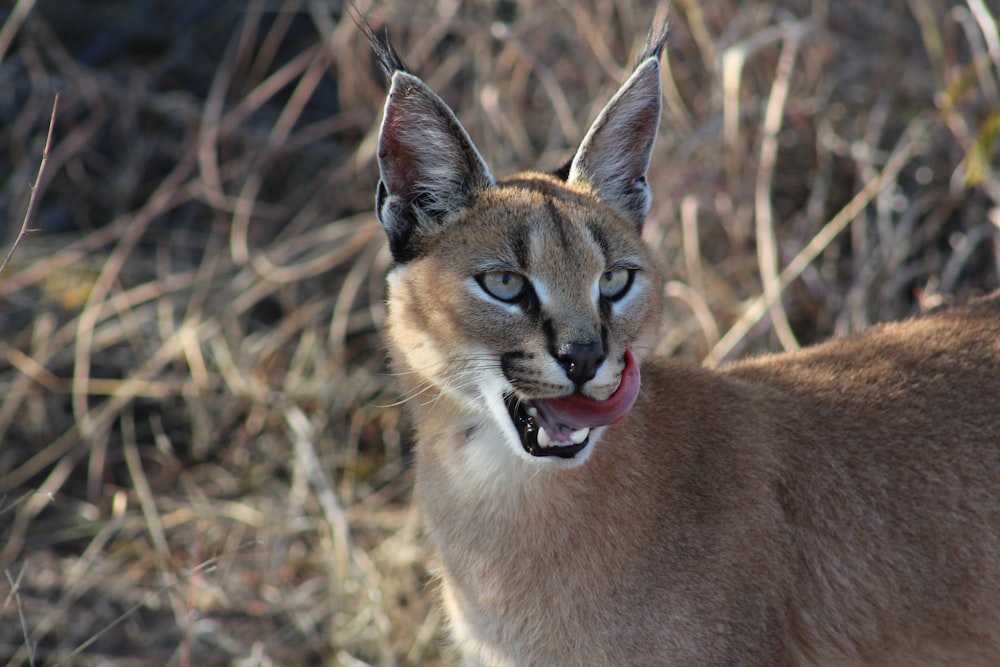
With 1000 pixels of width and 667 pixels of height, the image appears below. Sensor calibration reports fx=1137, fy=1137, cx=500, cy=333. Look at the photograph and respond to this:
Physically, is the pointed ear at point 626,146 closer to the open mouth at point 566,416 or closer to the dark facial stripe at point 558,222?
the dark facial stripe at point 558,222

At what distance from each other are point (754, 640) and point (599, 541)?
47 centimetres

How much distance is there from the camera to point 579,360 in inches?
105

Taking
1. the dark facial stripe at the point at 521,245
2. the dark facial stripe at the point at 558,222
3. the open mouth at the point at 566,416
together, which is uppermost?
the dark facial stripe at the point at 558,222

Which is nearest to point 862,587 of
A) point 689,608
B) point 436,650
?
point 689,608

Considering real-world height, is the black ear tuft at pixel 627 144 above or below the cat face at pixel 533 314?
above

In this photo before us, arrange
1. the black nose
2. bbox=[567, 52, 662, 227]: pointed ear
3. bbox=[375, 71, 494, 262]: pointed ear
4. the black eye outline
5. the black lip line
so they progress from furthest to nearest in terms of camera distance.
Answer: bbox=[567, 52, 662, 227]: pointed ear < bbox=[375, 71, 494, 262]: pointed ear < the black eye outline < the black lip line < the black nose

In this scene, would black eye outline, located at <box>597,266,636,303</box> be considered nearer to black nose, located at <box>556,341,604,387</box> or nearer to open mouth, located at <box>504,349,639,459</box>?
open mouth, located at <box>504,349,639,459</box>

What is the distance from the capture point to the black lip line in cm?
284

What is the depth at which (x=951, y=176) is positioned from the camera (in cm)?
533

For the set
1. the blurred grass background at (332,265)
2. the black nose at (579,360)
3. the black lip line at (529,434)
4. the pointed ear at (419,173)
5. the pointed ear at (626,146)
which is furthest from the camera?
the blurred grass background at (332,265)

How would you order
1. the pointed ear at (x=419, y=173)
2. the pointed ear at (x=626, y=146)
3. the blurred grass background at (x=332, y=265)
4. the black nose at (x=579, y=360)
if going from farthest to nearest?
the blurred grass background at (x=332, y=265)
the pointed ear at (x=626, y=146)
the pointed ear at (x=419, y=173)
the black nose at (x=579, y=360)

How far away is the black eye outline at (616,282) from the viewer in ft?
9.73

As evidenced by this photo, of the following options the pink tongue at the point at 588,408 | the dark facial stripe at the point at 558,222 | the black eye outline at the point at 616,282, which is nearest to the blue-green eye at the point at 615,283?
the black eye outline at the point at 616,282

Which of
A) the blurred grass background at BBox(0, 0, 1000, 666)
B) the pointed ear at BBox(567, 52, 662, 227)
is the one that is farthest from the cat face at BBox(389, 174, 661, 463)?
the blurred grass background at BBox(0, 0, 1000, 666)
